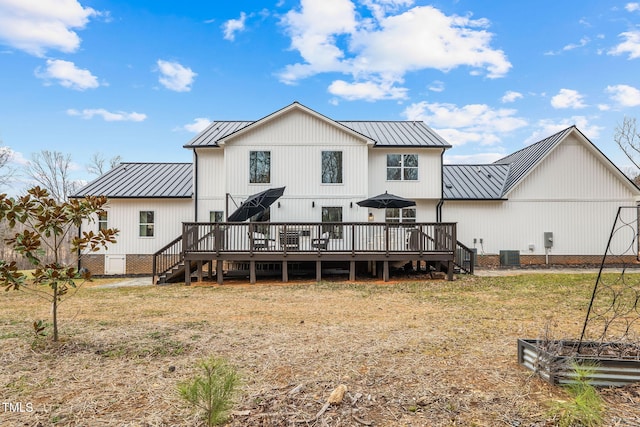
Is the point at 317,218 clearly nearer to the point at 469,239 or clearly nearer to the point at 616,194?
the point at 469,239

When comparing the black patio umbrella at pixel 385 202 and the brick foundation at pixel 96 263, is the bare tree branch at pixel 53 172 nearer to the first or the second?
the brick foundation at pixel 96 263

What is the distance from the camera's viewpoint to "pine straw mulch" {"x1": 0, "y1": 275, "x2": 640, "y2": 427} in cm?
297

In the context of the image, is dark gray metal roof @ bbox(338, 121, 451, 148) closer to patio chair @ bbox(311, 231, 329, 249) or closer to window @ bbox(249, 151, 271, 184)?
window @ bbox(249, 151, 271, 184)

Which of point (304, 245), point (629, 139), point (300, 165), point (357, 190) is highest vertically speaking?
point (629, 139)

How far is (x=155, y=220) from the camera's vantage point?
1623 centimetres

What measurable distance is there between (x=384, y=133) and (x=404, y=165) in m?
2.27

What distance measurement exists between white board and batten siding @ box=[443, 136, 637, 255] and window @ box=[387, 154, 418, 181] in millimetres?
2384

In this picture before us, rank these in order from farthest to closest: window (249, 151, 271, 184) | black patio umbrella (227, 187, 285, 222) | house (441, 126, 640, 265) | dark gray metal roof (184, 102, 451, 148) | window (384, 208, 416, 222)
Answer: house (441, 126, 640, 265) → window (384, 208, 416, 222) → dark gray metal roof (184, 102, 451, 148) → window (249, 151, 271, 184) → black patio umbrella (227, 187, 285, 222)

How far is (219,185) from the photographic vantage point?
15867mm

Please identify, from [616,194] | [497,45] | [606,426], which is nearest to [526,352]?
[606,426]

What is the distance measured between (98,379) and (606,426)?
471cm

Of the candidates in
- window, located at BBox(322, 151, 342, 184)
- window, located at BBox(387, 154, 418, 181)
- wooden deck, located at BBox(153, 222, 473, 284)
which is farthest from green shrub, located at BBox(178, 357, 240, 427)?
window, located at BBox(387, 154, 418, 181)

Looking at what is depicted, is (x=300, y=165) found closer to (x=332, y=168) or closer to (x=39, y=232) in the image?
(x=332, y=168)

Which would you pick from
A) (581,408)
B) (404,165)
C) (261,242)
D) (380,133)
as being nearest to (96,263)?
(261,242)
